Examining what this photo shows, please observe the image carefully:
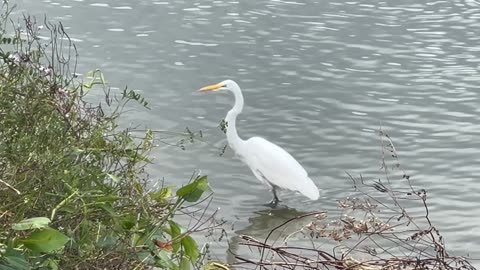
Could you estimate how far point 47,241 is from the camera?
2.67m

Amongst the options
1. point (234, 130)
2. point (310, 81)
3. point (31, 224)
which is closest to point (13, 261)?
point (31, 224)

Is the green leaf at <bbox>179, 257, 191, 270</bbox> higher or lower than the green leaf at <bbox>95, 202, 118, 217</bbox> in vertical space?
lower

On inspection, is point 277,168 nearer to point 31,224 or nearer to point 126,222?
point 126,222

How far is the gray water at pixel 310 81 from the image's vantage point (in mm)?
8992

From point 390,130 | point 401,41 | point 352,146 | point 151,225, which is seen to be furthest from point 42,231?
point 401,41

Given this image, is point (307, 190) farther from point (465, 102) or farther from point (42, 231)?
point (42, 231)

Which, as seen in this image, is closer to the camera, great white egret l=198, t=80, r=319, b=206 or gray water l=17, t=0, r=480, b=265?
great white egret l=198, t=80, r=319, b=206

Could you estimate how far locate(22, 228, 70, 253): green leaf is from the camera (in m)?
2.66

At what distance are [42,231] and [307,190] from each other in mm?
5714

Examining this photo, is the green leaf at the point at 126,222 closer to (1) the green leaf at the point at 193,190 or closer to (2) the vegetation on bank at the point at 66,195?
(2) the vegetation on bank at the point at 66,195

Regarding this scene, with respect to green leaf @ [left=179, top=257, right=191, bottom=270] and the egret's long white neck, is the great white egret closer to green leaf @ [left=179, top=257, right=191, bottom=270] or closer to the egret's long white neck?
the egret's long white neck

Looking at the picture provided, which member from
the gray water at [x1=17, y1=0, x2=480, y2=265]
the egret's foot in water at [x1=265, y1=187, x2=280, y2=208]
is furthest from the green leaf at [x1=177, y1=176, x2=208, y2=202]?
the egret's foot in water at [x1=265, y1=187, x2=280, y2=208]

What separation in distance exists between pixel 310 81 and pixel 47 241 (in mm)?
10234

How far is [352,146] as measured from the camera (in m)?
10.1
